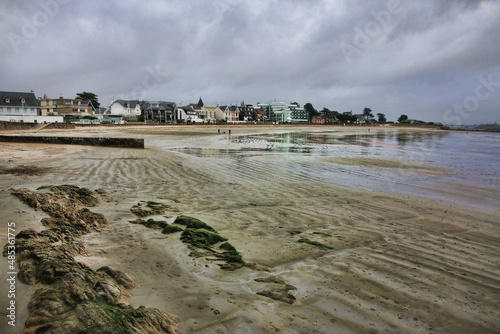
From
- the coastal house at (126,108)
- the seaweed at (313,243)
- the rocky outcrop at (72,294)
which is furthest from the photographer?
the coastal house at (126,108)

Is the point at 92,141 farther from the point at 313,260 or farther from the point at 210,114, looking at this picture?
the point at 210,114

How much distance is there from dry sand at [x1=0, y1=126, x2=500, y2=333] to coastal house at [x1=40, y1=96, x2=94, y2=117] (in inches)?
3436

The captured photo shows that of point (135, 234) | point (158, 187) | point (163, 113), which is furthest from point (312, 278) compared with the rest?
point (163, 113)

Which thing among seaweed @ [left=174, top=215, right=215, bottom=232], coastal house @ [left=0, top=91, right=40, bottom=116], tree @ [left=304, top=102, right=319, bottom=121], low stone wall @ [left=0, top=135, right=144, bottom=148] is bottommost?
seaweed @ [left=174, top=215, right=215, bottom=232]

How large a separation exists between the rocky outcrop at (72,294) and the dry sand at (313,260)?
6.9 inches

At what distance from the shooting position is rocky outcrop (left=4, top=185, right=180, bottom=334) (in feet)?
8.39

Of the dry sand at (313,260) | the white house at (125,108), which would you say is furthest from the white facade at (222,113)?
Answer: the dry sand at (313,260)

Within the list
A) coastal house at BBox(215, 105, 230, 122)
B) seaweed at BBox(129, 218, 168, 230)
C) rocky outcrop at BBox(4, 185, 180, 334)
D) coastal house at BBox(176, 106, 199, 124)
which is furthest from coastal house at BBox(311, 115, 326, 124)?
rocky outcrop at BBox(4, 185, 180, 334)

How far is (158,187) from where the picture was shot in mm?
9992

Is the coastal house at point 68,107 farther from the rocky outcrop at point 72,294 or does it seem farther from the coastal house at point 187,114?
the rocky outcrop at point 72,294

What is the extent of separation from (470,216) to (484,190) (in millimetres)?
5088

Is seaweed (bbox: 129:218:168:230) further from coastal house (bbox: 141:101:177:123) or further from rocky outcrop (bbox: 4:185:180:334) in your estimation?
coastal house (bbox: 141:101:177:123)

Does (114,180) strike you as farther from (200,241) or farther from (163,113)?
(163,113)

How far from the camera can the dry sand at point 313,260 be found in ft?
11.0
